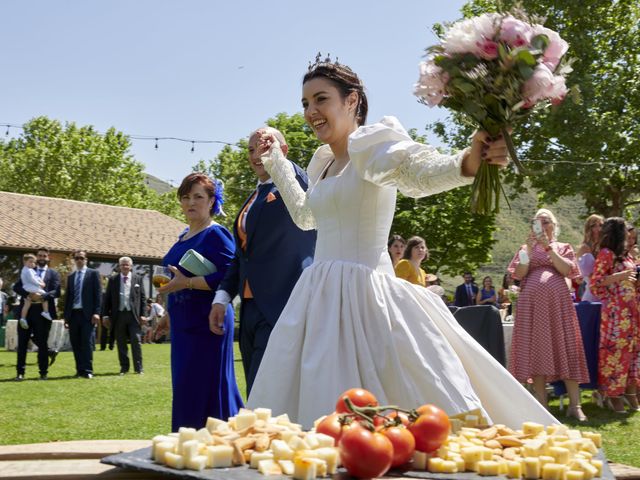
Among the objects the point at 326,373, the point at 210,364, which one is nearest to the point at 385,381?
the point at 326,373

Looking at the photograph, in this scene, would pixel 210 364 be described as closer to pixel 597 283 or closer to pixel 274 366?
pixel 274 366

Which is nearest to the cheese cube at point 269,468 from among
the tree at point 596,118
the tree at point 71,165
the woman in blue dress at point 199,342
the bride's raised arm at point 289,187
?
the bride's raised arm at point 289,187

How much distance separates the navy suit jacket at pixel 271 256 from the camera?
15.2ft

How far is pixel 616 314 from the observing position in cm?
884

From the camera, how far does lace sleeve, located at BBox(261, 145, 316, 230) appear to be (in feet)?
13.0

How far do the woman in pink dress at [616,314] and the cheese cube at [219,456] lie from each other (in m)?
7.40

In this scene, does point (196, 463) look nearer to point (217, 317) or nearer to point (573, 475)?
point (573, 475)

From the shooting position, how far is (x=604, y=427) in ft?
25.1

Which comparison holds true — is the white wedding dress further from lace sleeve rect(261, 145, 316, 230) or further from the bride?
lace sleeve rect(261, 145, 316, 230)

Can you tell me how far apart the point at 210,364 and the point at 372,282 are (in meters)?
2.38

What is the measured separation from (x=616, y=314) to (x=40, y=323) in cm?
952

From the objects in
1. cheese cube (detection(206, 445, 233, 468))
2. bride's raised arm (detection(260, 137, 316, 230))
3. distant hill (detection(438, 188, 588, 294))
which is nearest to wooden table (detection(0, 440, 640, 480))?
cheese cube (detection(206, 445, 233, 468))

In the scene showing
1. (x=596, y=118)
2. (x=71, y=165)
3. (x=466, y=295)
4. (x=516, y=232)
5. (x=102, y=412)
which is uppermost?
(x=516, y=232)

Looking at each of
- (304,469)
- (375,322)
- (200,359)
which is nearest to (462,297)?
(200,359)
